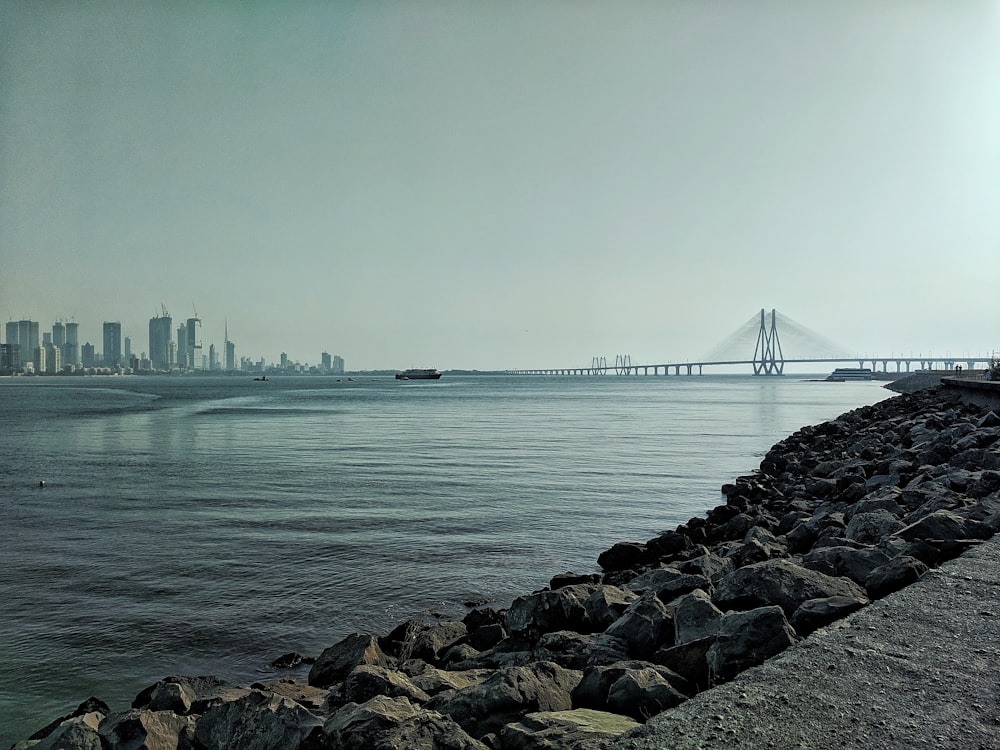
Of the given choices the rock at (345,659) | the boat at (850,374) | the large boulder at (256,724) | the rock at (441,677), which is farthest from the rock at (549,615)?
the boat at (850,374)

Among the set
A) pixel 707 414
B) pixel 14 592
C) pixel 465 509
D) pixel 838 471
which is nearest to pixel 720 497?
pixel 838 471

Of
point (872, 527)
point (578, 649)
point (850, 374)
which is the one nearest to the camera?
point (578, 649)

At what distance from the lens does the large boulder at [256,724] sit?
2943mm

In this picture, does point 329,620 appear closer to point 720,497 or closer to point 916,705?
point 916,705

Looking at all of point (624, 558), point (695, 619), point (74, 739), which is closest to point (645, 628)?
point (695, 619)

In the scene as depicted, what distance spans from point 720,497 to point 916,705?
399 inches

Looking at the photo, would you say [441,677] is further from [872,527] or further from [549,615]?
[872,527]

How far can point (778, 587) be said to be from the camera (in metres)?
4.07

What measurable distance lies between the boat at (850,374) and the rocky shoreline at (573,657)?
132156 mm

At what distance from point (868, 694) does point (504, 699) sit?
141cm

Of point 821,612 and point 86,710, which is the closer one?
point 821,612

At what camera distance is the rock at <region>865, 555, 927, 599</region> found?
392 centimetres

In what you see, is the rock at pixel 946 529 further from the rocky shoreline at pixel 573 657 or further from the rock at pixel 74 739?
the rock at pixel 74 739

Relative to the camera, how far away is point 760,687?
2.65 metres
